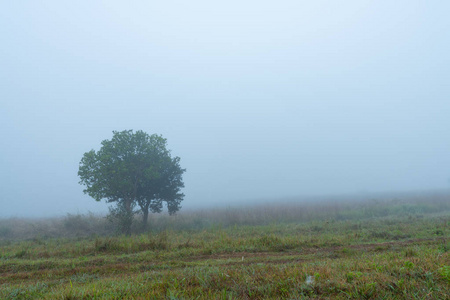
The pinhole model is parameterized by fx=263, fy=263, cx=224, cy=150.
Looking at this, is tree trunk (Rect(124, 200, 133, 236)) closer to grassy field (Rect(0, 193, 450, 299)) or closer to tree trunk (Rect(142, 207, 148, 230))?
grassy field (Rect(0, 193, 450, 299))

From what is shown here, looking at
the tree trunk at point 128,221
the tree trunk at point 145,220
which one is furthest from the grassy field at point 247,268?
the tree trunk at point 128,221

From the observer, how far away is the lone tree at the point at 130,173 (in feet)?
63.3

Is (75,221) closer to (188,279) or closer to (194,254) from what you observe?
(194,254)

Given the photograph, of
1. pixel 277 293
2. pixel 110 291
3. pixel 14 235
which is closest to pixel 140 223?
pixel 14 235

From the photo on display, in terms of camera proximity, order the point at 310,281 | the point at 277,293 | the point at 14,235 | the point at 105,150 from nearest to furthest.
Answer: the point at 277,293
the point at 310,281
the point at 105,150
the point at 14,235

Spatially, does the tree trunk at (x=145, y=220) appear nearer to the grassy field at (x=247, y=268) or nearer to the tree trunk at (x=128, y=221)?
the grassy field at (x=247, y=268)

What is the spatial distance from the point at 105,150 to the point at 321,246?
16.2 meters

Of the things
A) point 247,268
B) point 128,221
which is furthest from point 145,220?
point 247,268

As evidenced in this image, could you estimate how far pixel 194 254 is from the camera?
10.2 m

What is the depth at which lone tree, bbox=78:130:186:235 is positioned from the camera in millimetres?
19297

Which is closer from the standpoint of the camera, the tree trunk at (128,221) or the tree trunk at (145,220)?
the tree trunk at (128,221)

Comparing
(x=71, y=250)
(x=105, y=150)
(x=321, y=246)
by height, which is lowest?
(x=321, y=246)

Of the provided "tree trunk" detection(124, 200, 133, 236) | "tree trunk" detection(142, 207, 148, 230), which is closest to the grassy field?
"tree trunk" detection(142, 207, 148, 230)

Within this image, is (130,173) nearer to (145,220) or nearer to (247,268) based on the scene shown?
(145,220)
